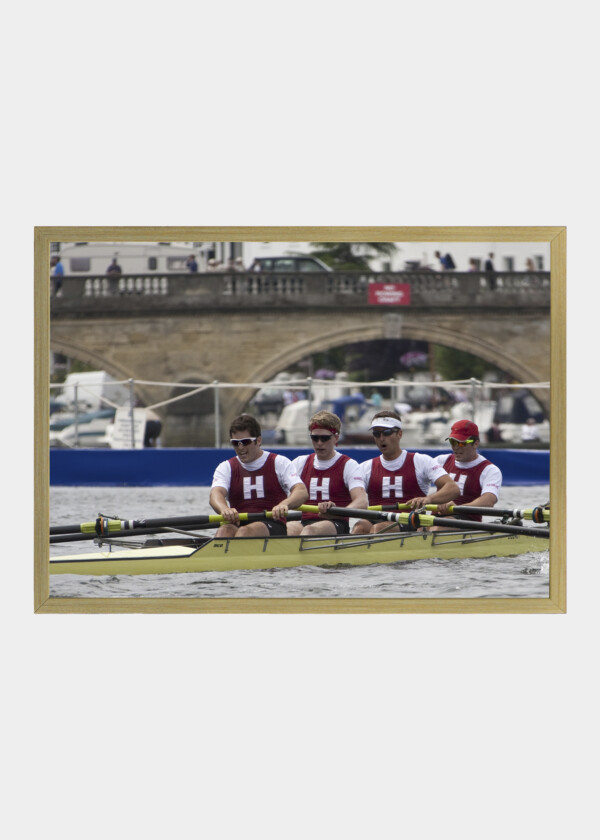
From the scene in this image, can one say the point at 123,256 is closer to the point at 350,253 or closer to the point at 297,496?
the point at 350,253

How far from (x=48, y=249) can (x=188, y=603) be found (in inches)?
96.6

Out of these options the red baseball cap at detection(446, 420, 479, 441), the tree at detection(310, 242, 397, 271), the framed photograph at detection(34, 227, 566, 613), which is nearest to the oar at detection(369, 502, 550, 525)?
the framed photograph at detection(34, 227, 566, 613)

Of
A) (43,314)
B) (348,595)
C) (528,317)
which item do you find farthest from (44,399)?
(528,317)

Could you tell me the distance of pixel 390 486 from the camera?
9.02m

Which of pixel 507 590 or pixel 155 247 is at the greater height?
pixel 155 247

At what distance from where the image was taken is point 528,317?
30.0ft

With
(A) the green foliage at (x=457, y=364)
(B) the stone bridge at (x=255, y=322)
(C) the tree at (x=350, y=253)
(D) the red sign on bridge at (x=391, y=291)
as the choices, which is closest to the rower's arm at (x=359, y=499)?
(B) the stone bridge at (x=255, y=322)

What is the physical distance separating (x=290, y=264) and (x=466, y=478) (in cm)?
255

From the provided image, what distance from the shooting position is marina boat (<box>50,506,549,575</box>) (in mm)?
7746

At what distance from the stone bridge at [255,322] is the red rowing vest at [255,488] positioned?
165 cm

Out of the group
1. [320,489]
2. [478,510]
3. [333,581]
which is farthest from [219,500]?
[478,510]

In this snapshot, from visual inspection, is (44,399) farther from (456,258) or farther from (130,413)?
(130,413)

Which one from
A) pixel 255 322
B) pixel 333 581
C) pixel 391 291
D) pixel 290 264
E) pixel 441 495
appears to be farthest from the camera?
pixel 255 322

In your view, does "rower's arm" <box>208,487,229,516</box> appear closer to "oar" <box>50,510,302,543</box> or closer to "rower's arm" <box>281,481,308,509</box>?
"oar" <box>50,510,302,543</box>
